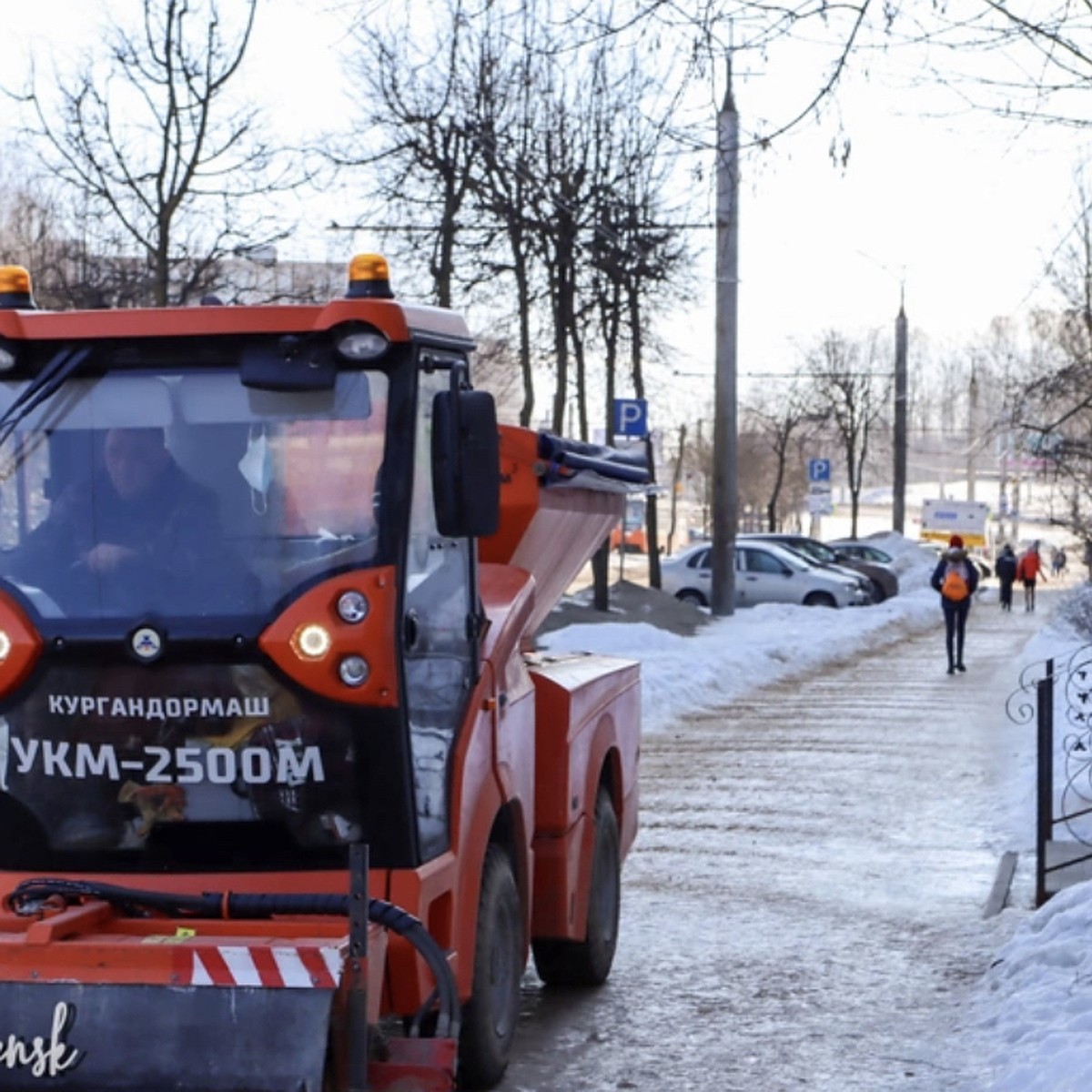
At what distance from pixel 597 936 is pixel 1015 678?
1753 cm

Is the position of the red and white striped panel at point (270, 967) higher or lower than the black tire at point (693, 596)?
higher

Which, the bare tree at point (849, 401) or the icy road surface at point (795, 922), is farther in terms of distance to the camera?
the bare tree at point (849, 401)

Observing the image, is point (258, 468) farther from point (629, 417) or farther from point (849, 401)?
point (849, 401)

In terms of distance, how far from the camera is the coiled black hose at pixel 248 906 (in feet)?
17.0

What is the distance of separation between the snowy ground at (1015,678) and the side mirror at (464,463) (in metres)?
2.51

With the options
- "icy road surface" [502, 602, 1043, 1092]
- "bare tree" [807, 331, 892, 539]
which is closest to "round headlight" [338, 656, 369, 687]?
"icy road surface" [502, 602, 1043, 1092]

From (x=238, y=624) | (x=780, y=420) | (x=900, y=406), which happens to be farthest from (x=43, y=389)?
(x=780, y=420)

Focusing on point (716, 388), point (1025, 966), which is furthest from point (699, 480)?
point (1025, 966)

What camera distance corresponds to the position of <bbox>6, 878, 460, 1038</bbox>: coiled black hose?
5.17 metres

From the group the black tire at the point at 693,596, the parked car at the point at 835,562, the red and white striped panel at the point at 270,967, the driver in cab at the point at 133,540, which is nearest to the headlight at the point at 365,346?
the driver in cab at the point at 133,540

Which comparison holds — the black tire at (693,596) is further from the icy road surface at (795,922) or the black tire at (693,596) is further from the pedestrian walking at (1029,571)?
the icy road surface at (795,922)

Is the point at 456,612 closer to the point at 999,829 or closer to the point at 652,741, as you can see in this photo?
the point at 999,829

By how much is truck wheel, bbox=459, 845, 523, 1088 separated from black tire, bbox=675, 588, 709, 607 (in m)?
32.8

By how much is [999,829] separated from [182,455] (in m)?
8.44
